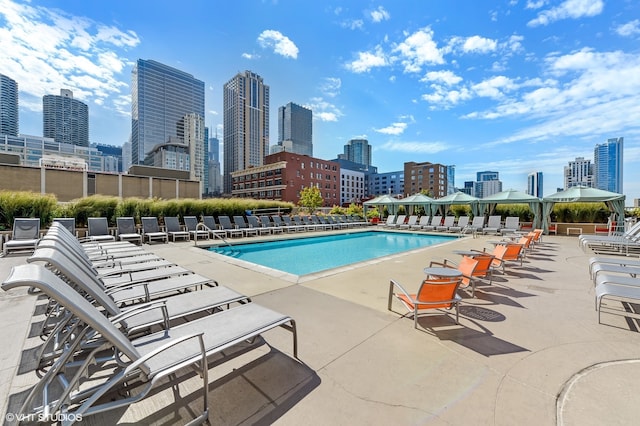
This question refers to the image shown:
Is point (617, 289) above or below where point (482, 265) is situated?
below

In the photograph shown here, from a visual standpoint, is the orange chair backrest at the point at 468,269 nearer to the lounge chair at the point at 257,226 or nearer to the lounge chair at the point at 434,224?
the lounge chair at the point at 257,226

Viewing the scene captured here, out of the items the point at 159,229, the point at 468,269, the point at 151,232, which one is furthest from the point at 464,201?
the point at 151,232

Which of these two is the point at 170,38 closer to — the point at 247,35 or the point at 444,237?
the point at 247,35

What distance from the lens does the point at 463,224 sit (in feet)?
49.5

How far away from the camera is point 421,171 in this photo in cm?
7844

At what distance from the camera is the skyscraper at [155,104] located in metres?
102

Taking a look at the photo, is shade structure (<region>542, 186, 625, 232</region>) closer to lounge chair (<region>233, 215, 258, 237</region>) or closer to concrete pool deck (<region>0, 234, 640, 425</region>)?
concrete pool deck (<region>0, 234, 640, 425</region>)

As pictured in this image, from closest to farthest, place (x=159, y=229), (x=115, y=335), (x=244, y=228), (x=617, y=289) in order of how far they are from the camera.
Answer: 1. (x=115, y=335)
2. (x=617, y=289)
3. (x=159, y=229)
4. (x=244, y=228)

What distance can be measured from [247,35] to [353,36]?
6.99 m

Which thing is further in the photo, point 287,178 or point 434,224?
point 287,178

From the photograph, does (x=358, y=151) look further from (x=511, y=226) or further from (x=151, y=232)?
(x=151, y=232)

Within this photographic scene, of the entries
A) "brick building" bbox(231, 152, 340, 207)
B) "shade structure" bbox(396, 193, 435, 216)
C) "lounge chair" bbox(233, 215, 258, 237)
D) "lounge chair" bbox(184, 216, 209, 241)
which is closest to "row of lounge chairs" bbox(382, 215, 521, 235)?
"shade structure" bbox(396, 193, 435, 216)

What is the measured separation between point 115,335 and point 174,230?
10714 millimetres

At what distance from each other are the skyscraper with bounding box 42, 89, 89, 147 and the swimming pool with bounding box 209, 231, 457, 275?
5533 inches
